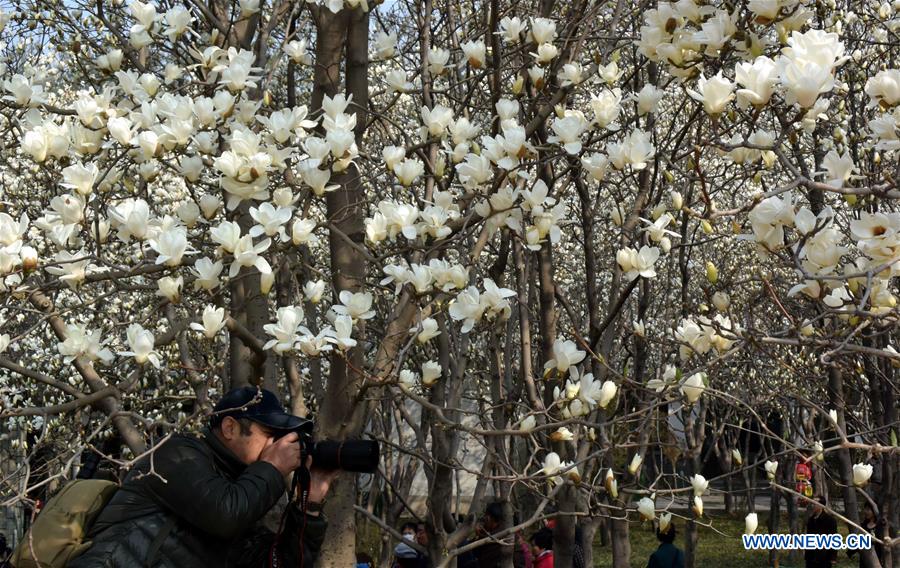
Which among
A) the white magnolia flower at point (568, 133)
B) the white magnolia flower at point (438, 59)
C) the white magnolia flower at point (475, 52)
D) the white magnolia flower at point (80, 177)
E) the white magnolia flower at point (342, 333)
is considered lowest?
the white magnolia flower at point (342, 333)

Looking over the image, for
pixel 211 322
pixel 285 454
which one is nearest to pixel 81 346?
pixel 211 322

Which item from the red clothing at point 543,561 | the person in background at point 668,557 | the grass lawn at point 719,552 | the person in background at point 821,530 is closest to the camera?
the red clothing at point 543,561

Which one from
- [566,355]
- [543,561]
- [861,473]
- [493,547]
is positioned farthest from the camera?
[543,561]

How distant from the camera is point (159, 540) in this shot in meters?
2.68

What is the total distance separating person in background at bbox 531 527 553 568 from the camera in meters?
8.27

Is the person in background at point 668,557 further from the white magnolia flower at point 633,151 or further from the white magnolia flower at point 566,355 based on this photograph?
the white magnolia flower at point 633,151

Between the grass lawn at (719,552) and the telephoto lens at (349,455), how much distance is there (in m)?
12.1

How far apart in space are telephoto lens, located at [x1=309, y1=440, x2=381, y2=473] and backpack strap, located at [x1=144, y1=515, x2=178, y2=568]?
410 mm

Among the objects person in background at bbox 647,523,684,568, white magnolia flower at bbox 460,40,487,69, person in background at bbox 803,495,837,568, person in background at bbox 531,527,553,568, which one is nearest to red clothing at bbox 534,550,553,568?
person in background at bbox 531,527,553,568

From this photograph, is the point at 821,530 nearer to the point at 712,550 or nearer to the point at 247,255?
the point at 712,550

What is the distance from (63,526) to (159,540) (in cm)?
25

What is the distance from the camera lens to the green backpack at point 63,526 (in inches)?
105

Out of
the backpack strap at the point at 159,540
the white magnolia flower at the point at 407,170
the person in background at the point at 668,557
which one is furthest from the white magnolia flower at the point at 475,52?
the person in background at the point at 668,557

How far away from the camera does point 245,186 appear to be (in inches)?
111
